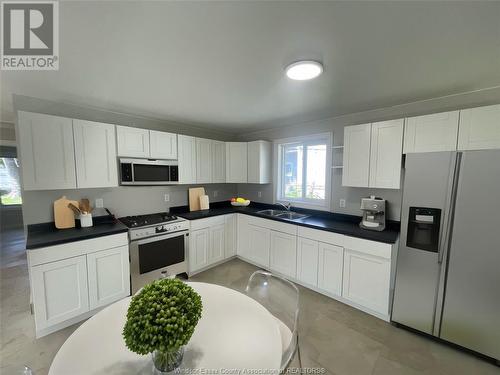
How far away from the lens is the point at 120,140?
2.42 meters

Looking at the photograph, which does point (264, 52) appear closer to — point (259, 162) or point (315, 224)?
point (315, 224)

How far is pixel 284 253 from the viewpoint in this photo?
110 inches

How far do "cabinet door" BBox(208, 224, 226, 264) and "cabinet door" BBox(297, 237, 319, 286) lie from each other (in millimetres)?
1267

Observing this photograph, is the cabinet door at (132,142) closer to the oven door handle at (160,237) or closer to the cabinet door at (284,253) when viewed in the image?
the oven door handle at (160,237)

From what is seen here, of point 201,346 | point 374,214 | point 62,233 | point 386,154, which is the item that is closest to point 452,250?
point 374,214

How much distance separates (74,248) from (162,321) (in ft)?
6.09

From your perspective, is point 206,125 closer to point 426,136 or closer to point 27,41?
point 27,41

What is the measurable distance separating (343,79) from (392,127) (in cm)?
91

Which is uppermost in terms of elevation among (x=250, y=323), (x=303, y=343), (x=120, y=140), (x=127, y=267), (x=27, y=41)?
(x=27, y=41)

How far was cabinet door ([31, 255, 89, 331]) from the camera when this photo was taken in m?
1.74

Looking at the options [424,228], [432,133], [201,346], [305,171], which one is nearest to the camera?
[201,346]

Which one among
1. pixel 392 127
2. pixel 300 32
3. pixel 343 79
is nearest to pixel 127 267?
pixel 300 32

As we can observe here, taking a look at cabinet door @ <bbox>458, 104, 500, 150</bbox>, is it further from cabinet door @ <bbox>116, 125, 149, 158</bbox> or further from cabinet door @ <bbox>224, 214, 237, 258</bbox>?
cabinet door @ <bbox>116, 125, 149, 158</bbox>

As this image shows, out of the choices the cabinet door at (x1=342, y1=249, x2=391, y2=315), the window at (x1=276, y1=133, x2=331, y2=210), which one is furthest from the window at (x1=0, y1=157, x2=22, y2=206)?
the cabinet door at (x1=342, y1=249, x2=391, y2=315)
